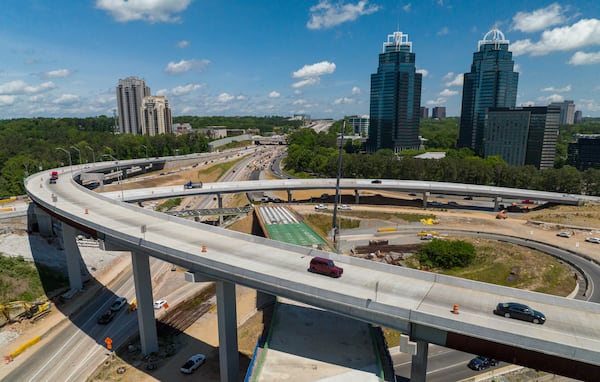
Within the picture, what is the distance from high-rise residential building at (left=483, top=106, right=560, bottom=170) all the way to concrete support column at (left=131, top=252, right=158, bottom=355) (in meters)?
186

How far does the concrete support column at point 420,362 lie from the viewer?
24.9 metres

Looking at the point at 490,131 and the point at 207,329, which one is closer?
the point at 207,329

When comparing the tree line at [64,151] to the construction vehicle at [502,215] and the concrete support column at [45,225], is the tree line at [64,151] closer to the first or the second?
the concrete support column at [45,225]

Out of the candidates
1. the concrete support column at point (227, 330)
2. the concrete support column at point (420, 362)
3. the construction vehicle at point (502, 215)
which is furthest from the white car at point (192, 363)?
the construction vehicle at point (502, 215)

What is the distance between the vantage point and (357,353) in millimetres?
30719

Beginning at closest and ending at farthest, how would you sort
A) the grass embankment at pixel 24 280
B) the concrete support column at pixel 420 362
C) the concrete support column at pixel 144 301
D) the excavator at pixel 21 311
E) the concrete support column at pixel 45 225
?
the concrete support column at pixel 420 362 < the concrete support column at pixel 144 301 < the excavator at pixel 21 311 < the grass embankment at pixel 24 280 < the concrete support column at pixel 45 225

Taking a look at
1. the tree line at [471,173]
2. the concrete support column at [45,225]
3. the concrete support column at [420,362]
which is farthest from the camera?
the tree line at [471,173]

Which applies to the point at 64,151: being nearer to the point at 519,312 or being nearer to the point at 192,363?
the point at 192,363

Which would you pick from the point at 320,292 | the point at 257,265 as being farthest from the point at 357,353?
the point at 257,265

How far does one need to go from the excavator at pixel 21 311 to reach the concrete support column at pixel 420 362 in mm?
51067

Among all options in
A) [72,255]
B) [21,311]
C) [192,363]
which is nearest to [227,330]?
[192,363]

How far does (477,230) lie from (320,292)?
6670 cm

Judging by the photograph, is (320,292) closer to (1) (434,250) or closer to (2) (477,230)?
(1) (434,250)

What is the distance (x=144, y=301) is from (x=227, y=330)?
42.3 feet
